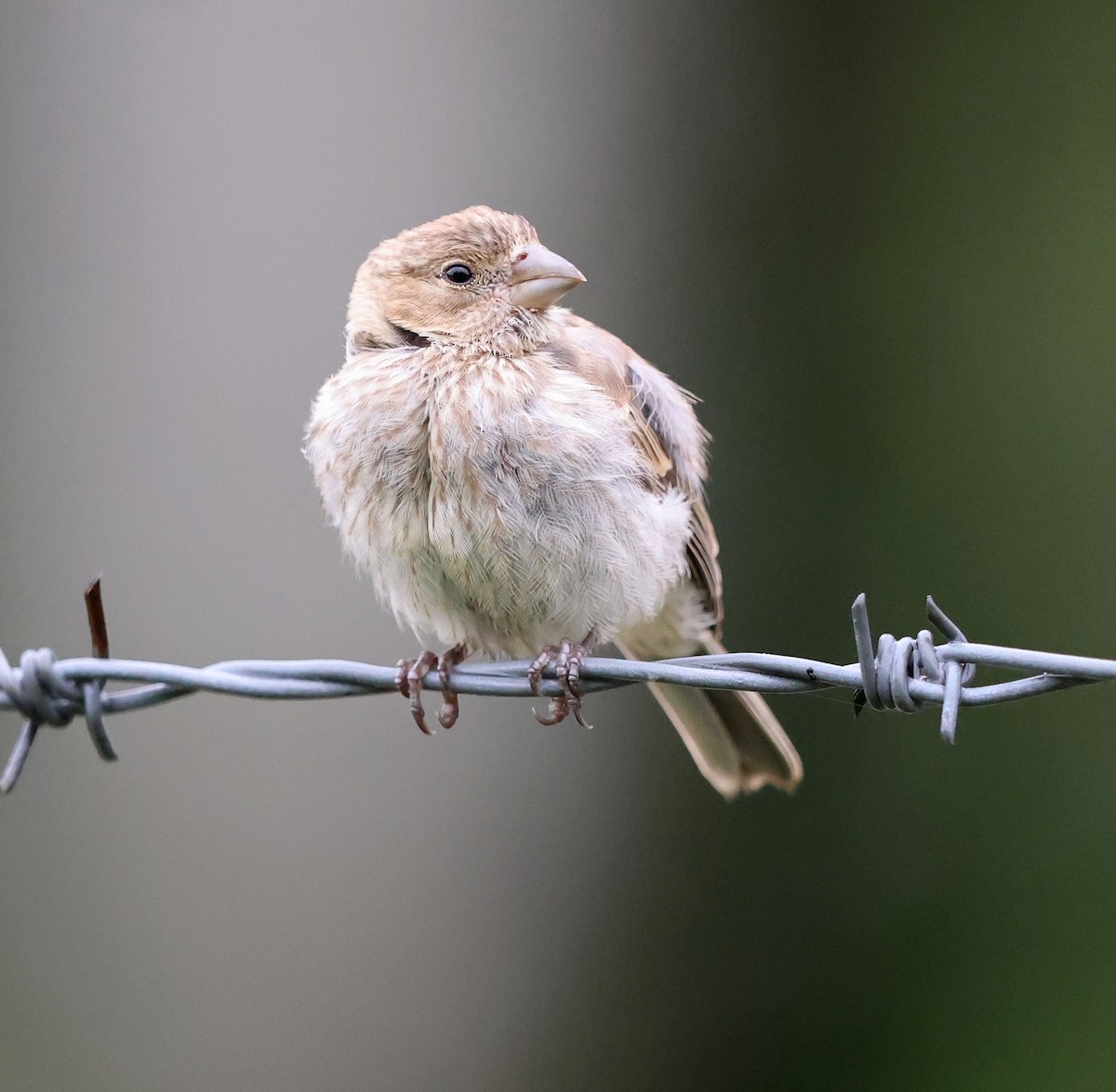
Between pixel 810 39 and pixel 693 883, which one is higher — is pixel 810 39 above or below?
above

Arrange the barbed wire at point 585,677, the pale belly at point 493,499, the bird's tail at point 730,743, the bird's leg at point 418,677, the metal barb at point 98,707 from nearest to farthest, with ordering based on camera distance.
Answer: the barbed wire at point 585,677, the metal barb at point 98,707, the bird's leg at point 418,677, the pale belly at point 493,499, the bird's tail at point 730,743

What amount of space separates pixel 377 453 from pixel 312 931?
2931mm

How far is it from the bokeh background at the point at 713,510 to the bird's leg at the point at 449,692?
1.91 m

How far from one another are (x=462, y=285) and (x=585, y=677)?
4.70ft

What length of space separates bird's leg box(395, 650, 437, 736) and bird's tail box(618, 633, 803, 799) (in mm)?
675

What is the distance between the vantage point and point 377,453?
3260mm

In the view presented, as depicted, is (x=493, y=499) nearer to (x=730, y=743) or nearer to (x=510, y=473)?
(x=510, y=473)

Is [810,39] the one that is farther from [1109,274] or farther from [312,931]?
[312,931]

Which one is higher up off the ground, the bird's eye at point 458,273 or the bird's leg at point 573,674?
the bird's eye at point 458,273

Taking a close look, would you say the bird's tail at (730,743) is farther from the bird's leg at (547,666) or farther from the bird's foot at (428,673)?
the bird's foot at (428,673)

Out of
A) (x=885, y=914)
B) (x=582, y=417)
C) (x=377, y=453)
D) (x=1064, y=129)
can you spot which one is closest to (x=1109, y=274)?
(x=1064, y=129)

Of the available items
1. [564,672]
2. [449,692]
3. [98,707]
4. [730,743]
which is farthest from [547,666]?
[98,707]

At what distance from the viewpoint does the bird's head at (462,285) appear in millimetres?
3549

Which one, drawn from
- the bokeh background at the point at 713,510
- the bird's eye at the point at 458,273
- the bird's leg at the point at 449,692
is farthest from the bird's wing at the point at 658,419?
the bokeh background at the point at 713,510
